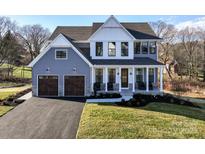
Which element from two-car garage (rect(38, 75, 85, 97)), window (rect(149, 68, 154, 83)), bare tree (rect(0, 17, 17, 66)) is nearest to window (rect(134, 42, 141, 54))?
window (rect(149, 68, 154, 83))

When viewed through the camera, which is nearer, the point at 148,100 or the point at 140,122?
the point at 140,122

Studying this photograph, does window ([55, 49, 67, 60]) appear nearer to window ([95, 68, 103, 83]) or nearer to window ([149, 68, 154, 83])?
window ([95, 68, 103, 83])

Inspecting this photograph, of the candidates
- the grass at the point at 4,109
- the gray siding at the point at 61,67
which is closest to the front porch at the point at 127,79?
the gray siding at the point at 61,67

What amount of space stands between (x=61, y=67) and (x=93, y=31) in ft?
19.0

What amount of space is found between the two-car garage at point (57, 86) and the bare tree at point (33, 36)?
83.5 ft

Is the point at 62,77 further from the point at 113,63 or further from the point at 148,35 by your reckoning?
the point at 148,35

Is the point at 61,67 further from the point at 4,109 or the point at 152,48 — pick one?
the point at 152,48

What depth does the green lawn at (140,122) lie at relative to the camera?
14320mm

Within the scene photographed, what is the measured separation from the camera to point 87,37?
29.8 meters

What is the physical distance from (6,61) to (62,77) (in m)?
24.9

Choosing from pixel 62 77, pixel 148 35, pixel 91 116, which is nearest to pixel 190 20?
pixel 148 35

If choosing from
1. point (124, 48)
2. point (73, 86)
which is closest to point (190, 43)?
point (124, 48)

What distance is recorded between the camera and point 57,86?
25641mm
